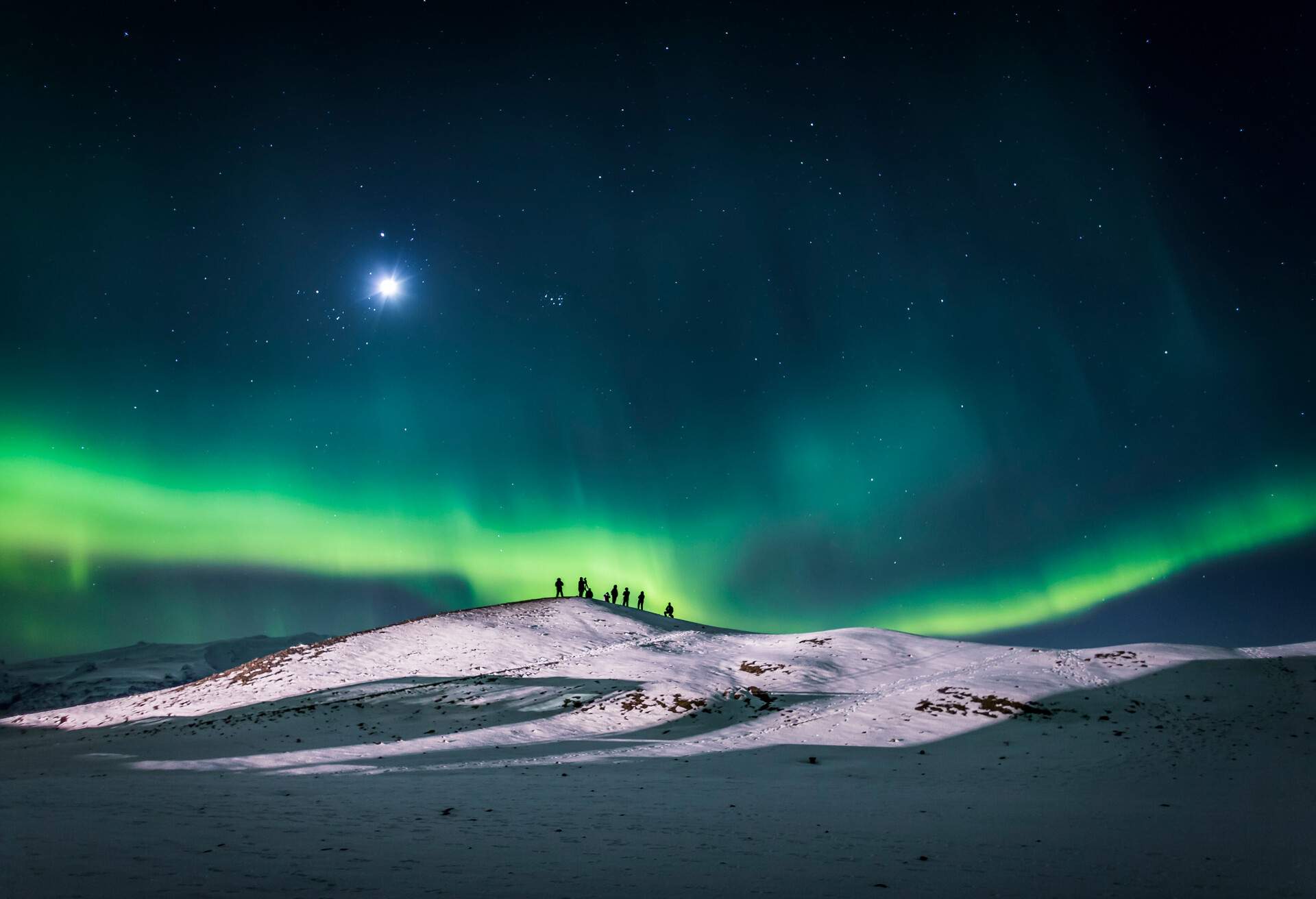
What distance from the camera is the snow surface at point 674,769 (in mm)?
7031

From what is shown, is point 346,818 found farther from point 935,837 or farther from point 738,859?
point 935,837

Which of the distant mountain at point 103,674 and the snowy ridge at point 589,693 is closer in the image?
the snowy ridge at point 589,693

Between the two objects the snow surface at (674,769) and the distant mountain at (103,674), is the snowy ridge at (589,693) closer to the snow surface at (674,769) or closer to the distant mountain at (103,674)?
the snow surface at (674,769)

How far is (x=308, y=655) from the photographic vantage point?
3631 cm

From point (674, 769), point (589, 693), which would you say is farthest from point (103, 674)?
point (674, 769)

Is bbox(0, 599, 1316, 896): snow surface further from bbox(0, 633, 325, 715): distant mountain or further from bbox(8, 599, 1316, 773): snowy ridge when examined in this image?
bbox(0, 633, 325, 715): distant mountain

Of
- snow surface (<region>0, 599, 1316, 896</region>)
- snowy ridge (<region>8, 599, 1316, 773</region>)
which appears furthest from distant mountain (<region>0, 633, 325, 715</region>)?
snow surface (<region>0, 599, 1316, 896</region>)

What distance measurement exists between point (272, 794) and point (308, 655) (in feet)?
90.0

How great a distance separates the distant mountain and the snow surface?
63924 millimetres

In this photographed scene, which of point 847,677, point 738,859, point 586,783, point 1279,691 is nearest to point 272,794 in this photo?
point 586,783

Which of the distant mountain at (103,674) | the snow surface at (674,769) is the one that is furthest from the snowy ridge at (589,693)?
the distant mountain at (103,674)

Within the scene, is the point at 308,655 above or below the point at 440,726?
above

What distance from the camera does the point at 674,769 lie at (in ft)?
56.0

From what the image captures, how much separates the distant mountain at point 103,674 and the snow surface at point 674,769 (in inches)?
2517
